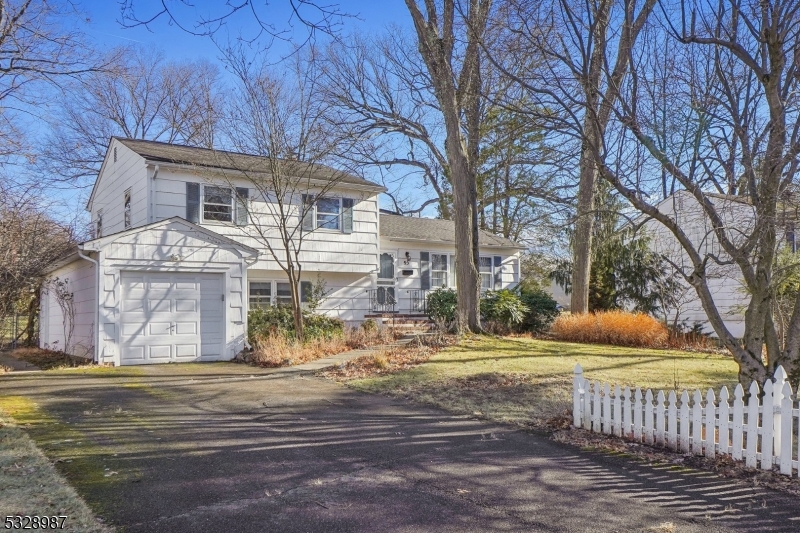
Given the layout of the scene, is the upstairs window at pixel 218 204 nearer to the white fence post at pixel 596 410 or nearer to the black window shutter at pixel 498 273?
the black window shutter at pixel 498 273

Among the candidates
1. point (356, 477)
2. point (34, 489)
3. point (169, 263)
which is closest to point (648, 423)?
point (356, 477)

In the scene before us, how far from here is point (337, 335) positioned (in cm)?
1617

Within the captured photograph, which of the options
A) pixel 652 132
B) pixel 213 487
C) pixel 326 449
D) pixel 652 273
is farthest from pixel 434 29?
pixel 213 487

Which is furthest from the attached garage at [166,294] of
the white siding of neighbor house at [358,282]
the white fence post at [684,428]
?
the white fence post at [684,428]

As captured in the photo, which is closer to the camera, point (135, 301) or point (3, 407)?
point (3, 407)

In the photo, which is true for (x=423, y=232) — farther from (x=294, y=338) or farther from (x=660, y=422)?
(x=660, y=422)

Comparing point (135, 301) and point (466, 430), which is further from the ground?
point (135, 301)

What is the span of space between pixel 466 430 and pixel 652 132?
4.33 metres

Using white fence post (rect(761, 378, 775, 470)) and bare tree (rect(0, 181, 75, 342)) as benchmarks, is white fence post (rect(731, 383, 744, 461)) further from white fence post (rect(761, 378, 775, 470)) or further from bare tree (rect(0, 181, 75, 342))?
bare tree (rect(0, 181, 75, 342))

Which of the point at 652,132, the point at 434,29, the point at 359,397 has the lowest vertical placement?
the point at 359,397

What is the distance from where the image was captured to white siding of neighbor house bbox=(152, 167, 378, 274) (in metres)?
16.2

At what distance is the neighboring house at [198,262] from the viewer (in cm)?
1380

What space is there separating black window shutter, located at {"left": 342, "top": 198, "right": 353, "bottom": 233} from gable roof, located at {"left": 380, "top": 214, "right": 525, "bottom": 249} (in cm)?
201

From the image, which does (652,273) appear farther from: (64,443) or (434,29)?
(64,443)
